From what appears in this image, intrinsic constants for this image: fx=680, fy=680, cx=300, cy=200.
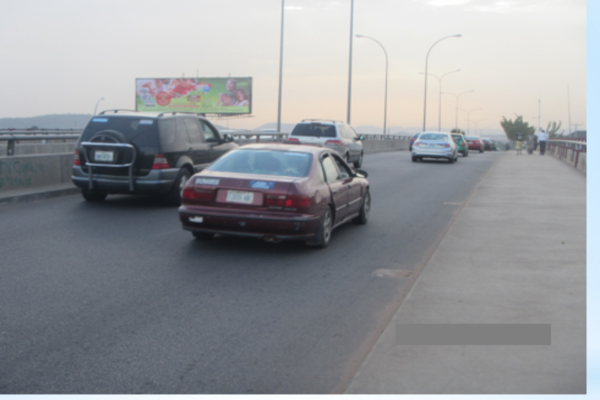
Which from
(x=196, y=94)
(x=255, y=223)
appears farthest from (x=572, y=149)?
(x=196, y=94)

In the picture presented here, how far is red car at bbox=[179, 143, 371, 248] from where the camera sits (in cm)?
823

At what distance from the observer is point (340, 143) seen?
22.7 metres

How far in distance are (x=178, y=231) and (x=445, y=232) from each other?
13.3ft

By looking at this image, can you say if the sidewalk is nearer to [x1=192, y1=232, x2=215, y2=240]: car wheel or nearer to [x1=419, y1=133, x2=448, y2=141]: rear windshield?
[x1=192, y1=232, x2=215, y2=240]: car wheel

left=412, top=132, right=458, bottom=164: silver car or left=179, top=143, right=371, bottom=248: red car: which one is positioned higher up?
left=412, top=132, right=458, bottom=164: silver car

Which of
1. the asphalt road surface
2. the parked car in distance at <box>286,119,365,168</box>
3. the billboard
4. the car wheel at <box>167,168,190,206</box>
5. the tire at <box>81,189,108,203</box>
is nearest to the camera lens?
the asphalt road surface

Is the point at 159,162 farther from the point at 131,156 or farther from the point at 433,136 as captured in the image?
the point at 433,136

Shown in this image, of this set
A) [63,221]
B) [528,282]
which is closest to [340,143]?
[63,221]

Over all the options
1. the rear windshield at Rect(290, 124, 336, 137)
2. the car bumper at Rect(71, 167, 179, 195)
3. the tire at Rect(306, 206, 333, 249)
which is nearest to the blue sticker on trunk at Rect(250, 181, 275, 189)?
the tire at Rect(306, 206, 333, 249)

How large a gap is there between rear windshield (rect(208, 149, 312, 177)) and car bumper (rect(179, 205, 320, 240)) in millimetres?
725

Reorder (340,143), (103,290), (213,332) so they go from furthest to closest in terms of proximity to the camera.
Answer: (340,143) → (103,290) → (213,332)

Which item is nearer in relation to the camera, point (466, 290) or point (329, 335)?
point (329, 335)

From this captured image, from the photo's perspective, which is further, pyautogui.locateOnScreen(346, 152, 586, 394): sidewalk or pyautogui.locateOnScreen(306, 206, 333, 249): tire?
pyautogui.locateOnScreen(306, 206, 333, 249): tire

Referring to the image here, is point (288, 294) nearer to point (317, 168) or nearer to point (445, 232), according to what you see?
point (317, 168)
